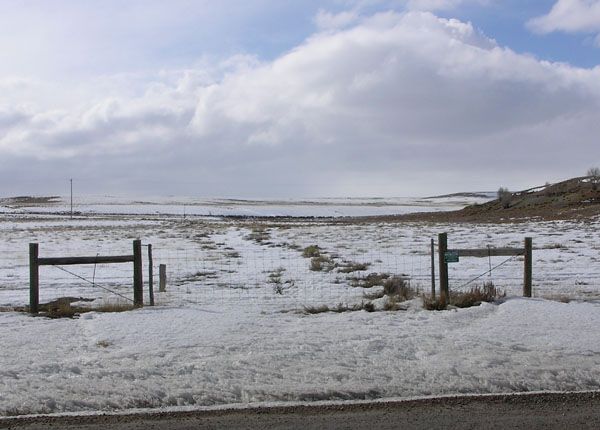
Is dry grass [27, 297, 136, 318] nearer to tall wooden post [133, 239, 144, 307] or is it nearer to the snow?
tall wooden post [133, 239, 144, 307]

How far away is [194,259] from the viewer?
21.1 metres

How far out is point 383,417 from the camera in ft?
17.7

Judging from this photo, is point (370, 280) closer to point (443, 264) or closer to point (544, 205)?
point (443, 264)

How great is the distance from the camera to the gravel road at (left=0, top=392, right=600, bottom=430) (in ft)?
17.0

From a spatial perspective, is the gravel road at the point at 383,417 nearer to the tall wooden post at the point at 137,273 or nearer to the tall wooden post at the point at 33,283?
the tall wooden post at the point at 33,283

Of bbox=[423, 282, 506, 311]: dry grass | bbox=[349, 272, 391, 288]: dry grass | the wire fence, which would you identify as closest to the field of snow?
the wire fence

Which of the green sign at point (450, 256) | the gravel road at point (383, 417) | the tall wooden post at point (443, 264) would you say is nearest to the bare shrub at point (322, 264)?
the tall wooden post at point (443, 264)

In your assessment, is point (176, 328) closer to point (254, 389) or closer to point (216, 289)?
point (254, 389)

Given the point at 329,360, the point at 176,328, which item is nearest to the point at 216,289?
the point at 176,328

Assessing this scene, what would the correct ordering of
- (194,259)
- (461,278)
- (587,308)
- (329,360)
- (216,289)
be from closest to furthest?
1. (329,360)
2. (587,308)
3. (216,289)
4. (461,278)
5. (194,259)

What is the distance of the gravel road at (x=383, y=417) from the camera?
5195 mm

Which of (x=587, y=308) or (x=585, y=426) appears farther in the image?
(x=587, y=308)

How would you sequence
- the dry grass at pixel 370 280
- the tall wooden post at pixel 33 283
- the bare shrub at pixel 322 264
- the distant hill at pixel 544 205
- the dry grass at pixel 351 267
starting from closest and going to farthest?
1. the tall wooden post at pixel 33 283
2. the dry grass at pixel 370 280
3. the dry grass at pixel 351 267
4. the bare shrub at pixel 322 264
5. the distant hill at pixel 544 205

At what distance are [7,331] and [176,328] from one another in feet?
7.47
